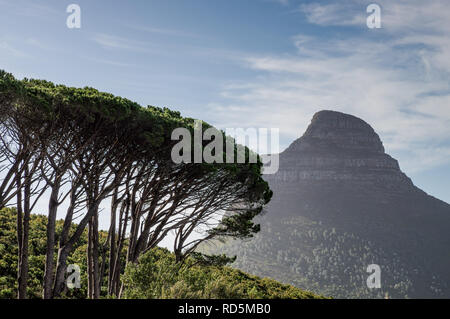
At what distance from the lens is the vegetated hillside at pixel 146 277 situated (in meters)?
9.72

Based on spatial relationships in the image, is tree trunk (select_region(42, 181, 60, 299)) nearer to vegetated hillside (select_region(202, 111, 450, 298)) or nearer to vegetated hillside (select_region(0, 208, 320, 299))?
vegetated hillside (select_region(0, 208, 320, 299))

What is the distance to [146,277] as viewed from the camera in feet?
33.8

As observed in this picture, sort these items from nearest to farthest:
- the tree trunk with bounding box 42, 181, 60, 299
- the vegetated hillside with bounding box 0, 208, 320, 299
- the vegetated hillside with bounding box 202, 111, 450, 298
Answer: the vegetated hillside with bounding box 0, 208, 320, 299 → the tree trunk with bounding box 42, 181, 60, 299 → the vegetated hillside with bounding box 202, 111, 450, 298

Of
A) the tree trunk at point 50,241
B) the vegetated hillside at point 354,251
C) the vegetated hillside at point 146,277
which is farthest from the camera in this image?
the vegetated hillside at point 354,251

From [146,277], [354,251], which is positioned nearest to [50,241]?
[146,277]

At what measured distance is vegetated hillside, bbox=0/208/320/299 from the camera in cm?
972

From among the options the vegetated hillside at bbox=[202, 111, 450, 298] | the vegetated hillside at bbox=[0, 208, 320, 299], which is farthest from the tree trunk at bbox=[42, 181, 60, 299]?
the vegetated hillside at bbox=[202, 111, 450, 298]

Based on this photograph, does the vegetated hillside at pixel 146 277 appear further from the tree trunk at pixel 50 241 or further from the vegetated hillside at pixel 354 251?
the vegetated hillside at pixel 354 251

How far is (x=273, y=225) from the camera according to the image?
195 meters

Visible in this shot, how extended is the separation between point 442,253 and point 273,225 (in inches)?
3165

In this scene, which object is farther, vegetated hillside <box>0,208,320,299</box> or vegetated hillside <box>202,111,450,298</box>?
vegetated hillside <box>202,111,450,298</box>

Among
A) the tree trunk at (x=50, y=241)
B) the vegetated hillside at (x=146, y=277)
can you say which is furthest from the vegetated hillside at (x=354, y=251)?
the tree trunk at (x=50, y=241)

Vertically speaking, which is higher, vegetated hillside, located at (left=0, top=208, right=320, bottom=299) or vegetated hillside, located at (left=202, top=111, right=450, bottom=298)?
vegetated hillside, located at (left=0, top=208, right=320, bottom=299)
